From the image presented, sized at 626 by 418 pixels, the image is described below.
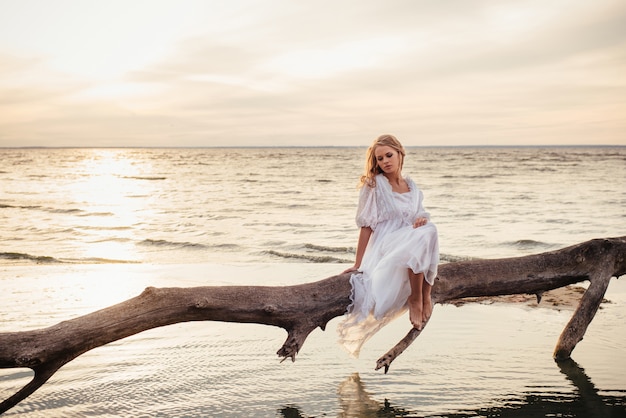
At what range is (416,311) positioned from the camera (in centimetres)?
500

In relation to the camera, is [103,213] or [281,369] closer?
[281,369]

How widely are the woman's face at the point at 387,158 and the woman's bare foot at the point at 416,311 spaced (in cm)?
115

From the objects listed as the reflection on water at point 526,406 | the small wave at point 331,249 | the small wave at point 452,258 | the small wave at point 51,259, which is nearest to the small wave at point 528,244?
the small wave at point 452,258

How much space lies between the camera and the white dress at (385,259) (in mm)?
4867

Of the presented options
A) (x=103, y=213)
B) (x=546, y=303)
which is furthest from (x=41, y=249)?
(x=546, y=303)

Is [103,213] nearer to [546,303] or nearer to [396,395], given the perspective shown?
[546,303]

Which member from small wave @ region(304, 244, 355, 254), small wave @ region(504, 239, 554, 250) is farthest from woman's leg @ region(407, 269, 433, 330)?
small wave @ region(504, 239, 554, 250)

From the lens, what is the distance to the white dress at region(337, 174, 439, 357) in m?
4.87

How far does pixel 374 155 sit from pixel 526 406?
2.41 meters

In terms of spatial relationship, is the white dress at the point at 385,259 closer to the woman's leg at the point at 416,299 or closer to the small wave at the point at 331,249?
the woman's leg at the point at 416,299

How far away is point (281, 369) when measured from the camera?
5.95 m

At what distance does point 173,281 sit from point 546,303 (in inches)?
237

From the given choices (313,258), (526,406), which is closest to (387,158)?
(526,406)

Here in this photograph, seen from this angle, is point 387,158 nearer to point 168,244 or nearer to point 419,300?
point 419,300
